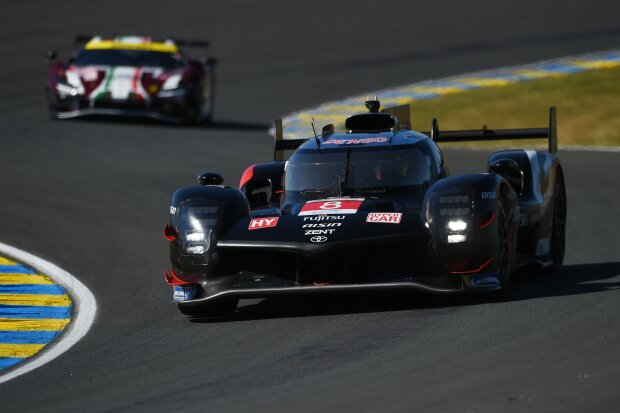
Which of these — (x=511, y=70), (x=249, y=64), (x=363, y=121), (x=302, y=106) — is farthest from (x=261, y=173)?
(x=249, y=64)

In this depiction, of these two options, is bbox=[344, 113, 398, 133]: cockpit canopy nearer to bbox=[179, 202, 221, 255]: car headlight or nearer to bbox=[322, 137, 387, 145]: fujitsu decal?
bbox=[322, 137, 387, 145]: fujitsu decal

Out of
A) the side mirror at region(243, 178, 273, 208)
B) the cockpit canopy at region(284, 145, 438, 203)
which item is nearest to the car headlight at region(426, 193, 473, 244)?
the cockpit canopy at region(284, 145, 438, 203)

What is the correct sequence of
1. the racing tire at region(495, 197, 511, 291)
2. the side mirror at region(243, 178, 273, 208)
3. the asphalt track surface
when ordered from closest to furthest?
the asphalt track surface, the racing tire at region(495, 197, 511, 291), the side mirror at region(243, 178, 273, 208)

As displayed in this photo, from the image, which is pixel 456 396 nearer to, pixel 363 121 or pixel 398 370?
pixel 398 370

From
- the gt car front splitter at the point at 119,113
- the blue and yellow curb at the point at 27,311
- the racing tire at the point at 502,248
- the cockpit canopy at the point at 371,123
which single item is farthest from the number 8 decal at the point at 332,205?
the gt car front splitter at the point at 119,113

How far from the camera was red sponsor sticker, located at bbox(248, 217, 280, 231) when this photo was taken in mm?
10141

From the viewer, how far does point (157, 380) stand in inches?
320

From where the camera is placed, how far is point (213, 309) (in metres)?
10.4

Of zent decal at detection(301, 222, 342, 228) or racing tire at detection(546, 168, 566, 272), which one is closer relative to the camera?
zent decal at detection(301, 222, 342, 228)

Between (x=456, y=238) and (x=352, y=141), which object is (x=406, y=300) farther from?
(x=352, y=141)

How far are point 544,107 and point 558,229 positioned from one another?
38.2ft

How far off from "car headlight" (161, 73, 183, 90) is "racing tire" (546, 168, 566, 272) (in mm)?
11881

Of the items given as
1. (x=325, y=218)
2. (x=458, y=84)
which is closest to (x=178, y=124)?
(x=458, y=84)

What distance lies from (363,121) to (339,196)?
3.97 ft
